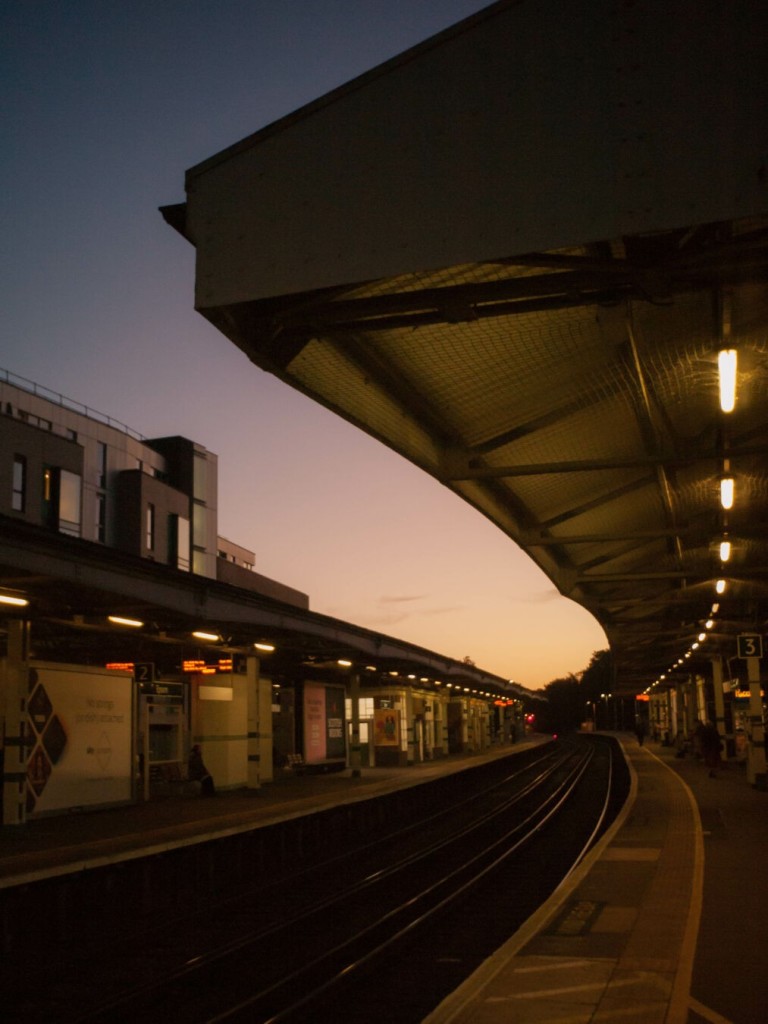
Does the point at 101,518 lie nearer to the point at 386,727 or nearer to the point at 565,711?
the point at 386,727

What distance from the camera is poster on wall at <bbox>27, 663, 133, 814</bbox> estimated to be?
19.5m

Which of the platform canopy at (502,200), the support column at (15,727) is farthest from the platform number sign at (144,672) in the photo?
the platform canopy at (502,200)

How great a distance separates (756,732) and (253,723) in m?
12.7

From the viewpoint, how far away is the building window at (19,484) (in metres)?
40.4

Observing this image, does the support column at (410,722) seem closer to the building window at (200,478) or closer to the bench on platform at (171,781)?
the bench on platform at (171,781)

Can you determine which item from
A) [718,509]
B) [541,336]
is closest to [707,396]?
[541,336]

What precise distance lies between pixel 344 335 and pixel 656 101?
2.36 m

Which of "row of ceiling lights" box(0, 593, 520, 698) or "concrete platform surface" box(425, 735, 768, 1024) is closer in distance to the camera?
"concrete platform surface" box(425, 735, 768, 1024)

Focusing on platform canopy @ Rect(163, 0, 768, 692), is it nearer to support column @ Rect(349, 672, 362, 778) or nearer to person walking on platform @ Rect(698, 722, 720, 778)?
person walking on platform @ Rect(698, 722, 720, 778)

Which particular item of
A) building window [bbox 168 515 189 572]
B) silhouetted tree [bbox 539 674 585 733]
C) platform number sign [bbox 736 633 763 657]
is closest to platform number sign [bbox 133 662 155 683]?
platform number sign [bbox 736 633 763 657]

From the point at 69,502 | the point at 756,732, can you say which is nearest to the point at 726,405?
the point at 756,732

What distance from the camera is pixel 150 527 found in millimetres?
52844

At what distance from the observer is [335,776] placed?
34.9 metres

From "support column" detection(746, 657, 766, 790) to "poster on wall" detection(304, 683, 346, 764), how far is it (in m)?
15.8
